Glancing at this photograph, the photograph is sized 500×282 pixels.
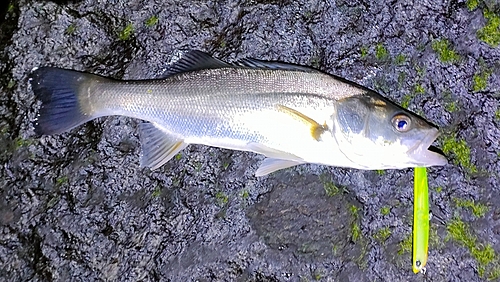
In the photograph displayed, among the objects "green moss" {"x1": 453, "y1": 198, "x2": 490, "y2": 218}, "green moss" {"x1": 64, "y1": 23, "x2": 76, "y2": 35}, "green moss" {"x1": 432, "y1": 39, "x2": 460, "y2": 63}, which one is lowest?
"green moss" {"x1": 453, "y1": 198, "x2": 490, "y2": 218}

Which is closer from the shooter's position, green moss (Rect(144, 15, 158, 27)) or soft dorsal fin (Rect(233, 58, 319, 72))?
soft dorsal fin (Rect(233, 58, 319, 72))

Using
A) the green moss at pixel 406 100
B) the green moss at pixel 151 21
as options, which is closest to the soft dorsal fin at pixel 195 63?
the green moss at pixel 151 21

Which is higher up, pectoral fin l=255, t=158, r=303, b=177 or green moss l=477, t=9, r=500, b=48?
green moss l=477, t=9, r=500, b=48

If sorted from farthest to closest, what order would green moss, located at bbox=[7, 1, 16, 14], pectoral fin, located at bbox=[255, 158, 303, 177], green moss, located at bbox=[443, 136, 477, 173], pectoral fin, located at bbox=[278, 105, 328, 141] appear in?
green moss, located at bbox=[7, 1, 16, 14]
green moss, located at bbox=[443, 136, 477, 173]
pectoral fin, located at bbox=[255, 158, 303, 177]
pectoral fin, located at bbox=[278, 105, 328, 141]

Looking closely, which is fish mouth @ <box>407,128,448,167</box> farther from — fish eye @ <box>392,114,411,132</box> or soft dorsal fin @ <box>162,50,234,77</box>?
soft dorsal fin @ <box>162,50,234,77</box>

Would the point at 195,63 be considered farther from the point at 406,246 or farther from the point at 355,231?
the point at 406,246

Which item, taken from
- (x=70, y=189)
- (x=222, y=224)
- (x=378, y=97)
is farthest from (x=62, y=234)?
(x=378, y=97)

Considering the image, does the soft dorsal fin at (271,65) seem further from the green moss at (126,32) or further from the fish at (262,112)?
the green moss at (126,32)

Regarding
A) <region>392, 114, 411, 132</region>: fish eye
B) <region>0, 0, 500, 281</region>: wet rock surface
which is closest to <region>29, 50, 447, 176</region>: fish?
<region>392, 114, 411, 132</region>: fish eye
